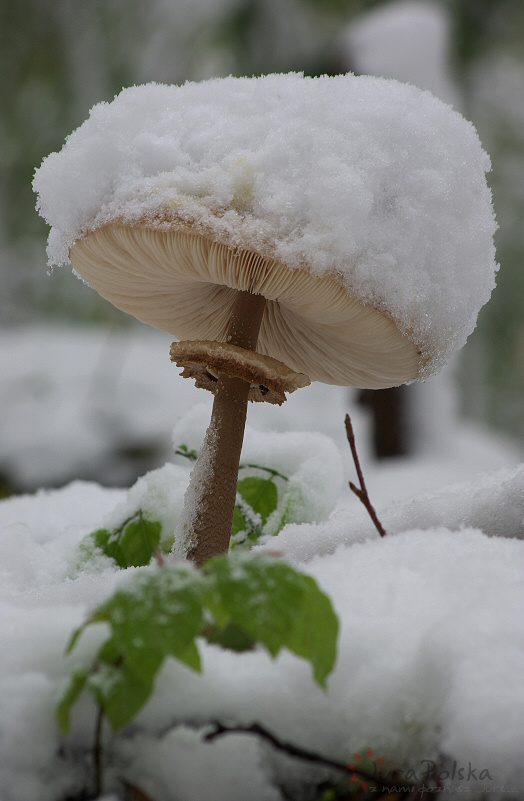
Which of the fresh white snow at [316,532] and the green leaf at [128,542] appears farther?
the green leaf at [128,542]

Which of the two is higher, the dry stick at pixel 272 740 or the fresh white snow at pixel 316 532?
the fresh white snow at pixel 316 532

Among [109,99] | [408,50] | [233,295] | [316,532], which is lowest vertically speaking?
[316,532]

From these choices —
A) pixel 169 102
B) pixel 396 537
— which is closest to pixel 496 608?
pixel 396 537

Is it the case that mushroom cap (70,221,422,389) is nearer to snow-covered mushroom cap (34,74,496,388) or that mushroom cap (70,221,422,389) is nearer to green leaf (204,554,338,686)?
snow-covered mushroom cap (34,74,496,388)

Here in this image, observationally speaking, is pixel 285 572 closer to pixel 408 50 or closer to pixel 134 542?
pixel 134 542

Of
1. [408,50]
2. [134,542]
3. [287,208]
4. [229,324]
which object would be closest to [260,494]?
[134,542]

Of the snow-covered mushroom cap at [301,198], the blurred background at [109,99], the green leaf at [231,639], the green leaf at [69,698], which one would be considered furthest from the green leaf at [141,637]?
the blurred background at [109,99]

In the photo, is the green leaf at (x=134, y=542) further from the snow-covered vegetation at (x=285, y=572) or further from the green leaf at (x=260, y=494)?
the green leaf at (x=260, y=494)

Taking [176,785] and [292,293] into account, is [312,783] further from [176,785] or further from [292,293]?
[292,293]
